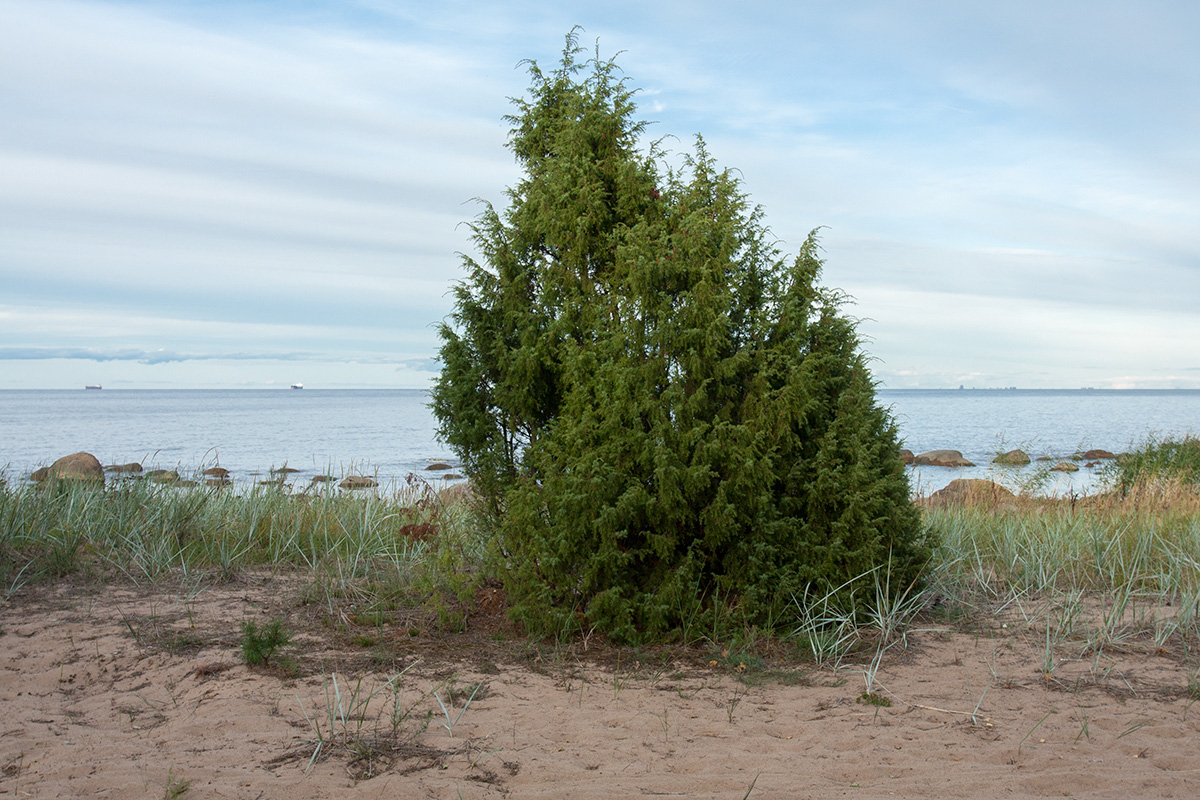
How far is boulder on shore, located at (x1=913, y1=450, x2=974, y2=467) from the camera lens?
94.0ft

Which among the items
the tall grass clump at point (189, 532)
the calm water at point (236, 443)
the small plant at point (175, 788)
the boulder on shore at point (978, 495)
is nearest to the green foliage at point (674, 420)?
the tall grass clump at point (189, 532)

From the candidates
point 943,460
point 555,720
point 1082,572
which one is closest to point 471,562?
point 555,720

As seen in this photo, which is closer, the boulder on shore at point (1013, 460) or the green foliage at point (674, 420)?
the green foliage at point (674, 420)

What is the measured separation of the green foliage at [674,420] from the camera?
5.25m

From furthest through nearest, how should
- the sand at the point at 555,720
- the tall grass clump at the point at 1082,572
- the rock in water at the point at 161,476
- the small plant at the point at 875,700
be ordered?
→ the rock in water at the point at 161,476, the tall grass clump at the point at 1082,572, the small plant at the point at 875,700, the sand at the point at 555,720

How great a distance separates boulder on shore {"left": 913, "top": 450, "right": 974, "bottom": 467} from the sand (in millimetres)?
24469

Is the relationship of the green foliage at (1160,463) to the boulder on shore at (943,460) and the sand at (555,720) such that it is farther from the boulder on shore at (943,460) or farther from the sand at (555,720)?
the sand at (555,720)

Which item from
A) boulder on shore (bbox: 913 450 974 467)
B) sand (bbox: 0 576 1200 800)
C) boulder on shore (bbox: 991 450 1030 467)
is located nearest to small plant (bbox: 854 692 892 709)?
sand (bbox: 0 576 1200 800)

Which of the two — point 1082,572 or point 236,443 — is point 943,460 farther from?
point 236,443

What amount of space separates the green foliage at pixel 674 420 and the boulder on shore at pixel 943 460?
2460cm

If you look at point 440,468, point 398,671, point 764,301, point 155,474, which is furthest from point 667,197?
point 440,468

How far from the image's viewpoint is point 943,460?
28781mm

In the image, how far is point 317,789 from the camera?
10.8 ft

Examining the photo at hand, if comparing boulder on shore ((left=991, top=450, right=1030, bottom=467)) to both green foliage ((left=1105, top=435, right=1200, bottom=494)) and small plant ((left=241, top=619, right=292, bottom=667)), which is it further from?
small plant ((left=241, top=619, right=292, bottom=667))
